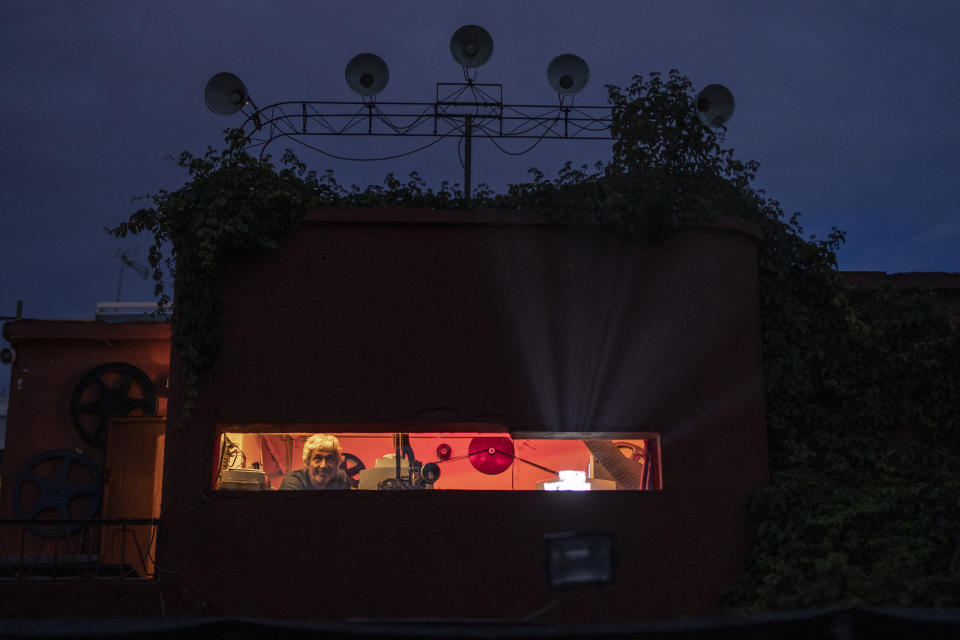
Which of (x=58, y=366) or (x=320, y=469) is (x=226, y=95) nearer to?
(x=58, y=366)

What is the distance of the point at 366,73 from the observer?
11.5 meters

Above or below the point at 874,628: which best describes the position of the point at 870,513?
above

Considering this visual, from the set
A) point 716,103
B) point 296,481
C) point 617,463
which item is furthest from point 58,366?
point 716,103

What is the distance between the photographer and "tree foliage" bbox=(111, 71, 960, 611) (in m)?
8.77

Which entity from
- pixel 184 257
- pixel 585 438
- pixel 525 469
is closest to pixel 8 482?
pixel 184 257

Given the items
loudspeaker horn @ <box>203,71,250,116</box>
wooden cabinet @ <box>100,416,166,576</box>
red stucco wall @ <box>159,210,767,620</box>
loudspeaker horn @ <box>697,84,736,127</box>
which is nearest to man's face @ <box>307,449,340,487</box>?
red stucco wall @ <box>159,210,767,620</box>

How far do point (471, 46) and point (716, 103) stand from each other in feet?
10.5

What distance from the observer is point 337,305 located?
9523 mm

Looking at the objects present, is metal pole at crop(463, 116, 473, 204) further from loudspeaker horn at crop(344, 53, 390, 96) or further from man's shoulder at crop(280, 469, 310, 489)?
man's shoulder at crop(280, 469, 310, 489)

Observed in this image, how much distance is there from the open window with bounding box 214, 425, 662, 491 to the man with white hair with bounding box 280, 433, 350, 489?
204mm

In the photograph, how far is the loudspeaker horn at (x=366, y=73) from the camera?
11.5 meters

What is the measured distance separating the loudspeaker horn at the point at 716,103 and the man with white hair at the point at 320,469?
592 cm

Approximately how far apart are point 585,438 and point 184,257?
465 cm

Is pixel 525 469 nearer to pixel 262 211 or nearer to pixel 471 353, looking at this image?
pixel 471 353
